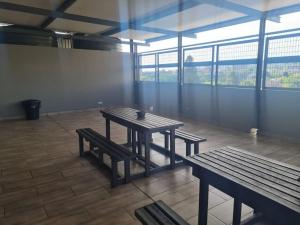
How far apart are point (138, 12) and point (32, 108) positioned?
384cm

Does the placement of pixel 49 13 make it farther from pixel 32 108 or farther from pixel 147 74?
pixel 147 74

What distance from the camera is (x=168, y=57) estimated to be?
697 centimetres

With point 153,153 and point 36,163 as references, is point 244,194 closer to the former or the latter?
point 153,153

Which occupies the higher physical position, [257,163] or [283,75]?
[283,75]

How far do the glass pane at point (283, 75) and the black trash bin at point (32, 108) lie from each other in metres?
5.72

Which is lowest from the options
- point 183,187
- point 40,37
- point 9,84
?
point 183,187

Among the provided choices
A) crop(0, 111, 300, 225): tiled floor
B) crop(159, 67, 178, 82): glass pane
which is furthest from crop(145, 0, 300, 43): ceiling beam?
crop(0, 111, 300, 225): tiled floor

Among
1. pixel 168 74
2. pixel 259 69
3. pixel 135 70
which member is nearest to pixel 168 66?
pixel 168 74

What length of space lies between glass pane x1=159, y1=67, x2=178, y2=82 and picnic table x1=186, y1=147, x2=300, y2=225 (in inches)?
200

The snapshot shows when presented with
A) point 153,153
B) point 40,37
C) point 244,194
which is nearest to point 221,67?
point 153,153

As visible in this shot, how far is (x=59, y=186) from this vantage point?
2.58 metres

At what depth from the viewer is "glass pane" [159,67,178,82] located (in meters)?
6.78

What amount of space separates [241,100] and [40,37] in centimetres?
563

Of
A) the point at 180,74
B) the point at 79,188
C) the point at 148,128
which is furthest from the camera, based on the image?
the point at 180,74
